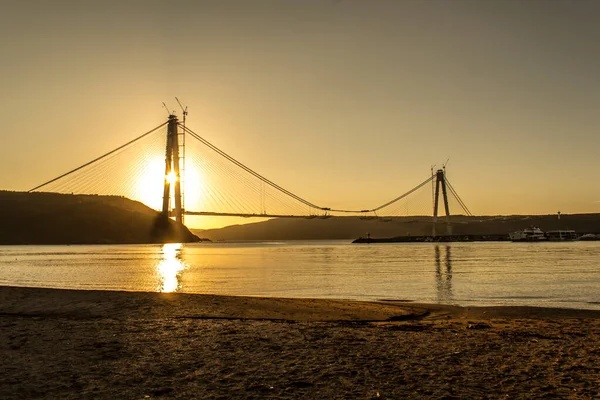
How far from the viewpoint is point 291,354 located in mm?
8234

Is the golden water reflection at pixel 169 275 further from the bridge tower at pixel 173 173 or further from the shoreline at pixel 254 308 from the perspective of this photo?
the bridge tower at pixel 173 173

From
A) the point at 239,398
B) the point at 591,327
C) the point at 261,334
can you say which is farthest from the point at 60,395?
the point at 591,327

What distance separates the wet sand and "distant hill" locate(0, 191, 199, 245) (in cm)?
12835

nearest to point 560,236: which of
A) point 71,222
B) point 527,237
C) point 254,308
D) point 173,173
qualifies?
point 527,237

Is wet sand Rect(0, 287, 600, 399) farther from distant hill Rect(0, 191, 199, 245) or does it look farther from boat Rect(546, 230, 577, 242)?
boat Rect(546, 230, 577, 242)

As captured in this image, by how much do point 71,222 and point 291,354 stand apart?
161 metres

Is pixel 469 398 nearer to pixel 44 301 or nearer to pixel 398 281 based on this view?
pixel 44 301

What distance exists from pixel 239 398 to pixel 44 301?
1202cm

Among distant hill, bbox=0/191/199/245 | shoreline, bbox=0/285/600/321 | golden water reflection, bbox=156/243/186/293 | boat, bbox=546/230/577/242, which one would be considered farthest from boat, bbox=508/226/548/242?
shoreline, bbox=0/285/600/321

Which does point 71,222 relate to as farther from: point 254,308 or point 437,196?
point 254,308

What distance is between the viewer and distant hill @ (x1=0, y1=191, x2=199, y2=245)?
14500 centimetres

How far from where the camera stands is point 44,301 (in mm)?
15828

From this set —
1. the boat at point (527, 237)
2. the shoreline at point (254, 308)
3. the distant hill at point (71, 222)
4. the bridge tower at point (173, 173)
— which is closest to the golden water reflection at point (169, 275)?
the shoreline at point (254, 308)

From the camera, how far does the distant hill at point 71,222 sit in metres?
145
